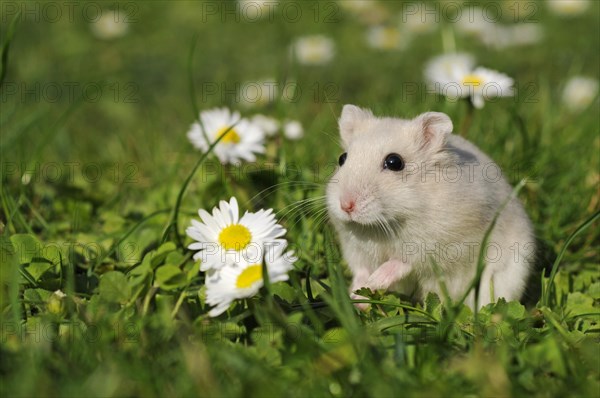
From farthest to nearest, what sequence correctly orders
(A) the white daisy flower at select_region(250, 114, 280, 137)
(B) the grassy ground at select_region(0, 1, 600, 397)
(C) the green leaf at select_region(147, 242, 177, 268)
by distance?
1. (A) the white daisy flower at select_region(250, 114, 280, 137)
2. (C) the green leaf at select_region(147, 242, 177, 268)
3. (B) the grassy ground at select_region(0, 1, 600, 397)

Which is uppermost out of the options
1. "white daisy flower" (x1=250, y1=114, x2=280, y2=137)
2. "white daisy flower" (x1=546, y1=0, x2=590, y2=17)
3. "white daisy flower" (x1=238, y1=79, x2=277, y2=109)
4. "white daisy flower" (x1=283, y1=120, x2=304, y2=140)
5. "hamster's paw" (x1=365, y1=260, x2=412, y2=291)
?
"white daisy flower" (x1=546, y1=0, x2=590, y2=17)

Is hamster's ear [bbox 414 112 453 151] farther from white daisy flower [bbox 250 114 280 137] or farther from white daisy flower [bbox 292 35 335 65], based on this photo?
white daisy flower [bbox 292 35 335 65]

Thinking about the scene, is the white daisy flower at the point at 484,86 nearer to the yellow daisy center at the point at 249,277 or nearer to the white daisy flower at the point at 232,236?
the white daisy flower at the point at 232,236

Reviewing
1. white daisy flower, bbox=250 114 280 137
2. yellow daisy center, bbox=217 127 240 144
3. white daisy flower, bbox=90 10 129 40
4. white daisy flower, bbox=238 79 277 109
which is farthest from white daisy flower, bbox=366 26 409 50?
yellow daisy center, bbox=217 127 240 144

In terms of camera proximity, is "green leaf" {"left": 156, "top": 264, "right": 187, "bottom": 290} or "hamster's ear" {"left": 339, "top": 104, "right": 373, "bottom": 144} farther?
"hamster's ear" {"left": 339, "top": 104, "right": 373, "bottom": 144}

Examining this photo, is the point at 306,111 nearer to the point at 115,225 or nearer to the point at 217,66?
the point at 217,66

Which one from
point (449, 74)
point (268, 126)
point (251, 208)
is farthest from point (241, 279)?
point (449, 74)

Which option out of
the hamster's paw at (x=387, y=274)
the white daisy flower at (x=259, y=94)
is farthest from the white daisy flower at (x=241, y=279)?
the white daisy flower at (x=259, y=94)
